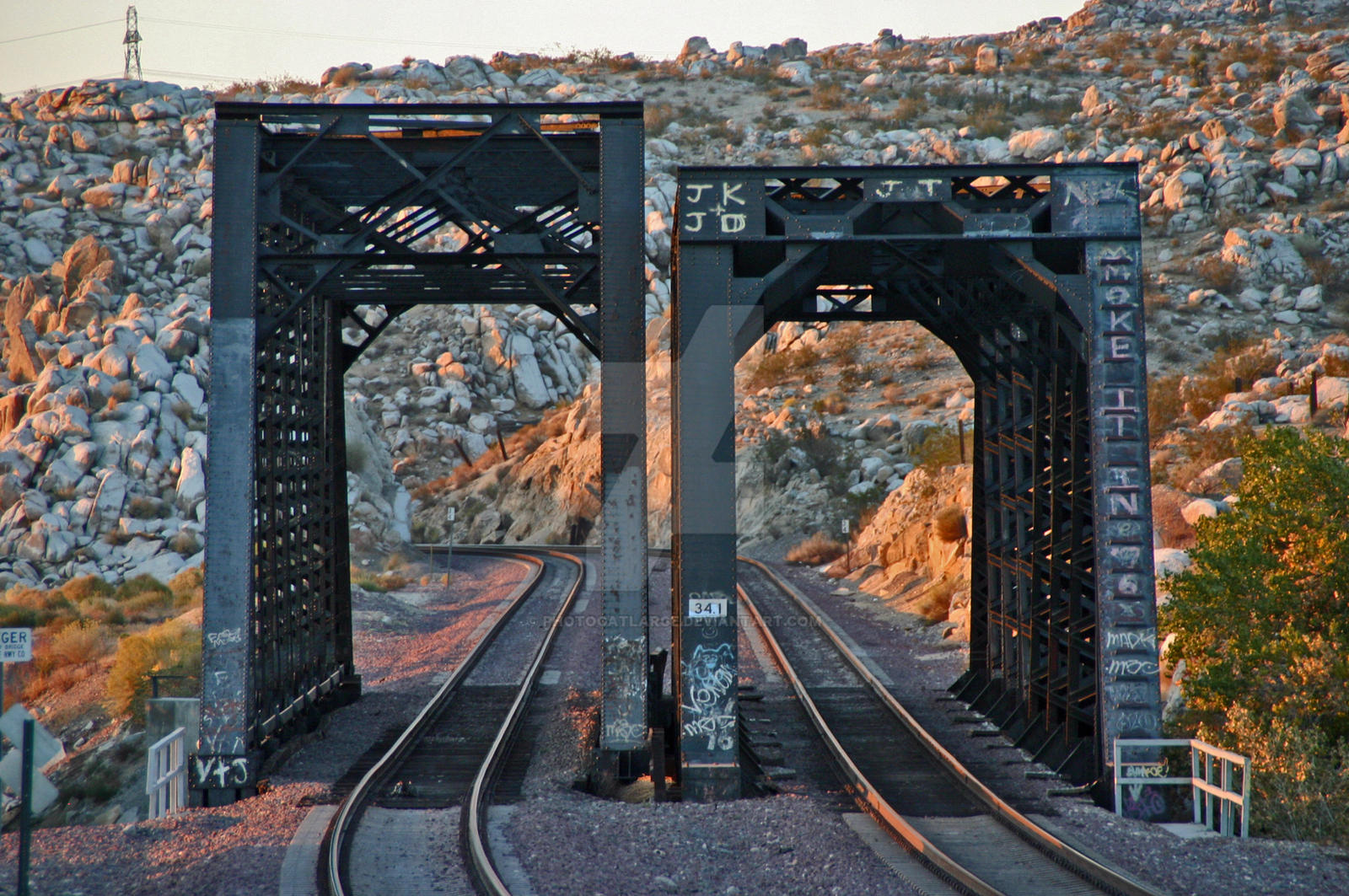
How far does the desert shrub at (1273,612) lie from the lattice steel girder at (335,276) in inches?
292

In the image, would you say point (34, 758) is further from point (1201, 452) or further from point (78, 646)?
point (1201, 452)

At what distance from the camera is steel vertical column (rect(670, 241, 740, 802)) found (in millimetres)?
11875

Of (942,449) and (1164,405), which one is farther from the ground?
(1164,405)

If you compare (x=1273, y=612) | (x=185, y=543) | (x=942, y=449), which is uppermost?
(x=942, y=449)

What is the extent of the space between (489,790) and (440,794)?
66cm

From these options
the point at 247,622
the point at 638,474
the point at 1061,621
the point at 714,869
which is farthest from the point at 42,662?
the point at 1061,621

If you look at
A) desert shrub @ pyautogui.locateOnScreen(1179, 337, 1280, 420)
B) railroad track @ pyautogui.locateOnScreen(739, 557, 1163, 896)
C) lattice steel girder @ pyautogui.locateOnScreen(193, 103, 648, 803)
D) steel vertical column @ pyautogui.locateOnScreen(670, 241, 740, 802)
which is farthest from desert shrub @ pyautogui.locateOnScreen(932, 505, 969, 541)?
steel vertical column @ pyautogui.locateOnScreen(670, 241, 740, 802)

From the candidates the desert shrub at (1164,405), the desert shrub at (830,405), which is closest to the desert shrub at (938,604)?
the desert shrub at (1164,405)

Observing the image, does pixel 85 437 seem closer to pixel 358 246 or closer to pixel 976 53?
pixel 358 246

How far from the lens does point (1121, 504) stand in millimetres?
11805

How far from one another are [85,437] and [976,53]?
85.9m

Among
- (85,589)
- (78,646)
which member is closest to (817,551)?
(78,646)

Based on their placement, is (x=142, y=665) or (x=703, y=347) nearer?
(x=703, y=347)

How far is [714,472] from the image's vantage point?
11992 millimetres
